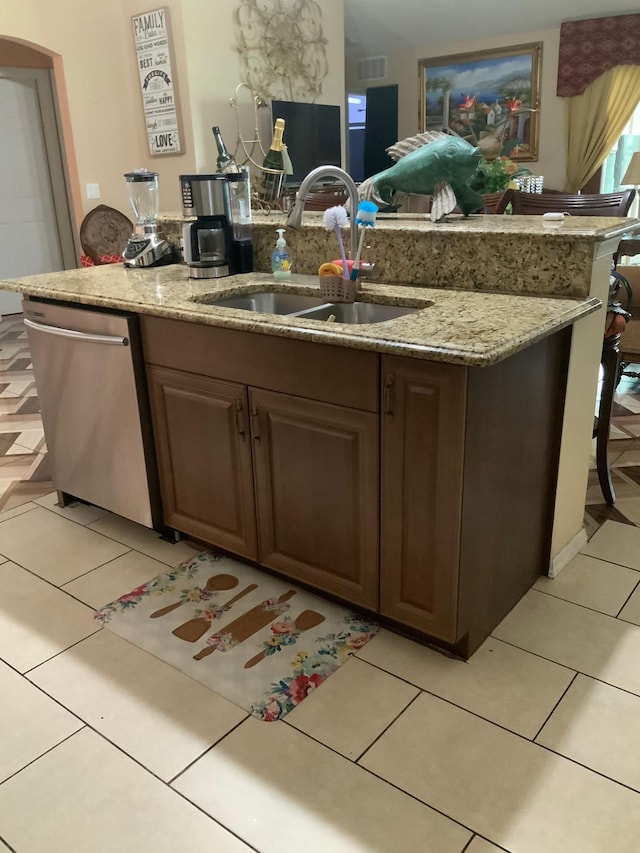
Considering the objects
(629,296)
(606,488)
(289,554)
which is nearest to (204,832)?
(289,554)

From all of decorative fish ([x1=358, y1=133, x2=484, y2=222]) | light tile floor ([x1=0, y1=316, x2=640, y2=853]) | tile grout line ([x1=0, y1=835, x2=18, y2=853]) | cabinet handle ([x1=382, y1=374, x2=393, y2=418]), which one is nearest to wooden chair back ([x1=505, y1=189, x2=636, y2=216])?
decorative fish ([x1=358, y1=133, x2=484, y2=222])

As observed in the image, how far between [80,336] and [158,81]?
3.67 meters

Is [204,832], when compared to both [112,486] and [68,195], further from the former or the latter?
[68,195]

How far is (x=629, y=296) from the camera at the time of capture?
3182 mm

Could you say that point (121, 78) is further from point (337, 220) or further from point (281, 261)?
point (337, 220)

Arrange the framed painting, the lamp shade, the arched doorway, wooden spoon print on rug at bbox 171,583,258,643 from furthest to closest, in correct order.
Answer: the framed painting, the arched doorway, the lamp shade, wooden spoon print on rug at bbox 171,583,258,643

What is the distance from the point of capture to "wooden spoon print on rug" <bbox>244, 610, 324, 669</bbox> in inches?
73.5

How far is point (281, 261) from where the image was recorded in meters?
2.46

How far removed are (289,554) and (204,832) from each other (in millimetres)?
824

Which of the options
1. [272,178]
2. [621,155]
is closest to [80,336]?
[272,178]

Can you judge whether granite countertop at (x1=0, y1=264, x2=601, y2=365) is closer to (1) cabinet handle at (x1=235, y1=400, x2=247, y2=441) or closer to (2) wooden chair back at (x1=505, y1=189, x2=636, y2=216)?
(1) cabinet handle at (x1=235, y1=400, x2=247, y2=441)

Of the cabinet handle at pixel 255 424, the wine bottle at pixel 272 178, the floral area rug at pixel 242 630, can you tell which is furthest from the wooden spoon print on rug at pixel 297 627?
the wine bottle at pixel 272 178

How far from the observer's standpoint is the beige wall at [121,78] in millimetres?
4922

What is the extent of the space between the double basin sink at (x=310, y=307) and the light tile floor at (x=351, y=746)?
951 mm
